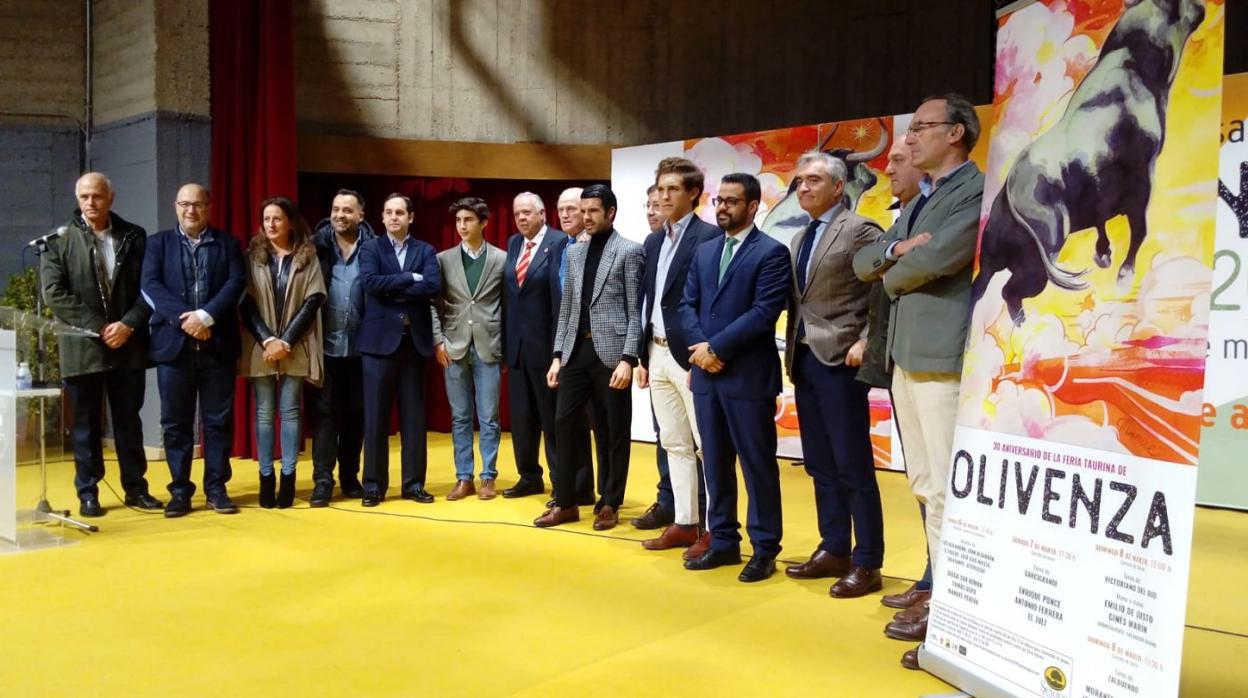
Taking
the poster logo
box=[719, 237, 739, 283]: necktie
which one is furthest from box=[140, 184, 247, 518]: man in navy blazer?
the poster logo

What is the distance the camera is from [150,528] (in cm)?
479

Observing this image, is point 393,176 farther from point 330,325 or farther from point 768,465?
point 768,465

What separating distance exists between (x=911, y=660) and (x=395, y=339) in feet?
10.7

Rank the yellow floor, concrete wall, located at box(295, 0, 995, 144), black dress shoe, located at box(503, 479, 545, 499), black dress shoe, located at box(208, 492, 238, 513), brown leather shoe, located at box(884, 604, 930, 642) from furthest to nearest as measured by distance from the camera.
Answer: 1. concrete wall, located at box(295, 0, 995, 144)
2. black dress shoe, located at box(503, 479, 545, 499)
3. black dress shoe, located at box(208, 492, 238, 513)
4. brown leather shoe, located at box(884, 604, 930, 642)
5. the yellow floor

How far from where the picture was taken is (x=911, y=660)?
2.97 m

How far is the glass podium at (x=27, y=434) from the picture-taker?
433cm

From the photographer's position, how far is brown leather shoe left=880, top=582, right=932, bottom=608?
3506 millimetres

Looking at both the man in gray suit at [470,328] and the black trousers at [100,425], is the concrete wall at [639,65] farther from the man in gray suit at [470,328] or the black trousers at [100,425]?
the black trousers at [100,425]

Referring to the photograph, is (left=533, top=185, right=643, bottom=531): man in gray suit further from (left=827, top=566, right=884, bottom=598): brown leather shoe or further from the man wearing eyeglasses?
(left=827, top=566, right=884, bottom=598): brown leather shoe

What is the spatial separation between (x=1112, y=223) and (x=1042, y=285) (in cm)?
24

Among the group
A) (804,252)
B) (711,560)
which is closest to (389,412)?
(711,560)

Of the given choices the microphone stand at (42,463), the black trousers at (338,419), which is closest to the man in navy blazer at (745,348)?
the black trousers at (338,419)

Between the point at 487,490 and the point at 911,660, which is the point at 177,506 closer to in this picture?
the point at 487,490

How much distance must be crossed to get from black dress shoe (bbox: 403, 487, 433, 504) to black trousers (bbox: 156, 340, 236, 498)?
94 cm
